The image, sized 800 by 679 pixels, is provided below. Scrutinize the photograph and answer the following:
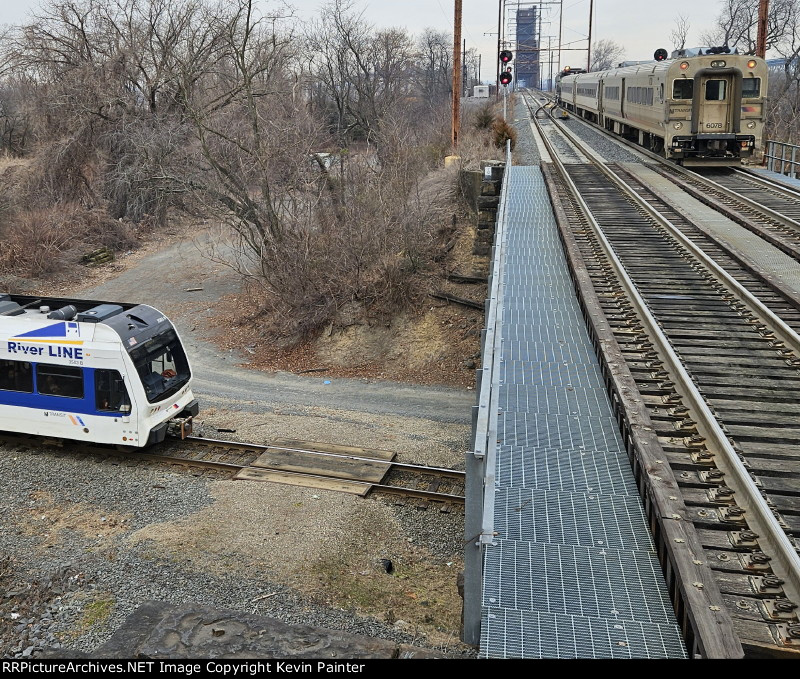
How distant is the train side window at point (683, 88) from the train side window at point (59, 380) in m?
19.3

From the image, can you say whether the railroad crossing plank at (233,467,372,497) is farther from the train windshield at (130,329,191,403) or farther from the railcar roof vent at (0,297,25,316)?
the railcar roof vent at (0,297,25,316)

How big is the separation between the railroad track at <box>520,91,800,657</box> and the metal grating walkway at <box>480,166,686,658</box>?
0.91 feet

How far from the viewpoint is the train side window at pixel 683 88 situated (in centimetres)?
2355

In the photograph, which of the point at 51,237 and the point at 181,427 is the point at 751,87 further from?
the point at 51,237

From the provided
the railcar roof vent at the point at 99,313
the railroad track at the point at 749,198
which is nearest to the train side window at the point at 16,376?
the railcar roof vent at the point at 99,313

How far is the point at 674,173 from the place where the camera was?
2362 cm

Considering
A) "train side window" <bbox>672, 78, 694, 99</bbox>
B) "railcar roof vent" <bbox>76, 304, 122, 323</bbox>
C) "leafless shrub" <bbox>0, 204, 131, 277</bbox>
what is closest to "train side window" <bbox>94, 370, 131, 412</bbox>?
"railcar roof vent" <bbox>76, 304, 122, 323</bbox>

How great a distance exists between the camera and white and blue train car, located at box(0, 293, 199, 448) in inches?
517

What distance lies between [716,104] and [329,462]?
57.8 ft

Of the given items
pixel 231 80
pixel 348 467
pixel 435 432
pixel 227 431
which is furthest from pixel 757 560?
pixel 231 80

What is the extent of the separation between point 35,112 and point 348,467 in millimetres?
29863

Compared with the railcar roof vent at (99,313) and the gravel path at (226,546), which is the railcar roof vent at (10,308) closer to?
the railcar roof vent at (99,313)

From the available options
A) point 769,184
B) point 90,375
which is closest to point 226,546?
point 90,375

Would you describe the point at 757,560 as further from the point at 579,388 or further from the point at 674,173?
the point at 674,173
